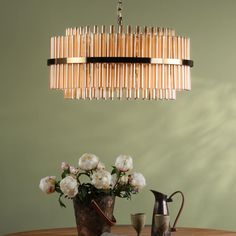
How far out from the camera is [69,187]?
10.9ft

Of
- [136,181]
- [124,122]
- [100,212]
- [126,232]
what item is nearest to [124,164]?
[136,181]

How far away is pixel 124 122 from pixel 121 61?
1810mm

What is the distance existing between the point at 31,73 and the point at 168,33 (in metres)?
1.75

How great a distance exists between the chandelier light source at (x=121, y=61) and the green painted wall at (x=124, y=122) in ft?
5.06

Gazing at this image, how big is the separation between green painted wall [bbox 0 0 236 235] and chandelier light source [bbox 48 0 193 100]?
1542 mm

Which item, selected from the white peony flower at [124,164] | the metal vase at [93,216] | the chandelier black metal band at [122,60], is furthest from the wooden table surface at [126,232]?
the chandelier black metal band at [122,60]

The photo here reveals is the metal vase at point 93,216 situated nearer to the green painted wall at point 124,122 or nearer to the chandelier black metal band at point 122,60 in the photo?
the chandelier black metal band at point 122,60

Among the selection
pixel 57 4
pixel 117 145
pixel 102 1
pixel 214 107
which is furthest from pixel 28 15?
pixel 214 107

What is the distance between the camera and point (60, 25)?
4762 mm

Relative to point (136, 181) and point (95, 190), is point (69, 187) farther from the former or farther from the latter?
point (136, 181)

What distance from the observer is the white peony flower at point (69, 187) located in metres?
3.32

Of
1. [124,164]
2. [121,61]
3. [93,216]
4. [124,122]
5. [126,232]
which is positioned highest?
[121,61]

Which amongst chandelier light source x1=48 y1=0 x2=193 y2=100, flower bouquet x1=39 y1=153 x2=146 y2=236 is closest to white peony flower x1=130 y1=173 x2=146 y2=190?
flower bouquet x1=39 y1=153 x2=146 y2=236

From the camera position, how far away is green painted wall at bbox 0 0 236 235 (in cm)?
468
